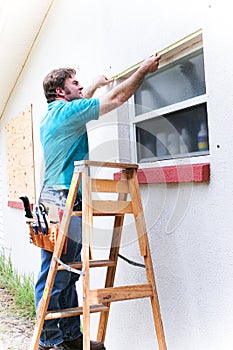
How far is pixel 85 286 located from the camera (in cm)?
200

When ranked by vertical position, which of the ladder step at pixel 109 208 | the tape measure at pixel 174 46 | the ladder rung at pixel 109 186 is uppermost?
the tape measure at pixel 174 46

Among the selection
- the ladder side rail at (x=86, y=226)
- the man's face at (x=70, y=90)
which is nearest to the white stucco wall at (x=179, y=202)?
the man's face at (x=70, y=90)

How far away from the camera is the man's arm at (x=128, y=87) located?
7.20ft

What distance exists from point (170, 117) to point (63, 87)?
69 cm

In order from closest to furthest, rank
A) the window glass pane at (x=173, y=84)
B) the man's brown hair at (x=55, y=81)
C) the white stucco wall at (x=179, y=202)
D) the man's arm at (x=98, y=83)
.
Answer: the white stucco wall at (x=179, y=202) → the window glass pane at (x=173, y=84) → the man's brown hair at (x=55, y=81) → the man's arm at (x=98, y=83)

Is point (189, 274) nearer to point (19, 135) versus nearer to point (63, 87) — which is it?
point (63, 87)

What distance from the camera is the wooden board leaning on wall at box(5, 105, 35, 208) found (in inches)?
191

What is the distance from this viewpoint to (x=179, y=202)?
2.27m

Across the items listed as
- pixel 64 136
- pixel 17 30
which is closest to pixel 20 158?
pixel 17 30

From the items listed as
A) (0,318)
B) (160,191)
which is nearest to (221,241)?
(160,191)

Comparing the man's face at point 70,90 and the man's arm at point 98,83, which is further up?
the man's arm at point 98,83

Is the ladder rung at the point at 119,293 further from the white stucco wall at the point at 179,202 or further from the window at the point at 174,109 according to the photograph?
the window at the point at 174,109

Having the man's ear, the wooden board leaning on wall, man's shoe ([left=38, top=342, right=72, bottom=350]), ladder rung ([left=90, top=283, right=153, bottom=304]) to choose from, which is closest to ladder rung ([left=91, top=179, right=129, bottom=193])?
ladder rung ([left=90, top=283, right=153, bottom=304])

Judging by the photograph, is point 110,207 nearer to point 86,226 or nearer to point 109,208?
point 109,208
